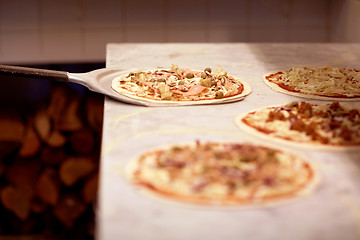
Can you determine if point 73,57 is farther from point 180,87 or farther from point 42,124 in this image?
point 180,87

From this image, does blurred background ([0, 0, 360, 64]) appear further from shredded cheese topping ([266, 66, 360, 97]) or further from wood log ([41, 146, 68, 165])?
shredded cheese topping ([266, 66, 360, 97])

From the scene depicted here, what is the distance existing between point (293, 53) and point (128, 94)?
46.5 inches

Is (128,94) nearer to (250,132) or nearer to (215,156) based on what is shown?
(250,132)

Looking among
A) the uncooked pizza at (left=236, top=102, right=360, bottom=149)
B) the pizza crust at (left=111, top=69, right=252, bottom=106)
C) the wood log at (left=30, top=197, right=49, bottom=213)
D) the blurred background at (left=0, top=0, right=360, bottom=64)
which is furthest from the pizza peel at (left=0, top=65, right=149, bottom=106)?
the blurred background at (left=0, top=0, right=360, bottom=64)

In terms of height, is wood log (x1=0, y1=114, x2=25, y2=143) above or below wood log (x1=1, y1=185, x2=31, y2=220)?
above

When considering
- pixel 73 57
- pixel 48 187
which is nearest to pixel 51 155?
pixel 48 187

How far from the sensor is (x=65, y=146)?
341 cm

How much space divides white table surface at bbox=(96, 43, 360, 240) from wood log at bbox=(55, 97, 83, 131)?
138 cm

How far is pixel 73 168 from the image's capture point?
3.40m

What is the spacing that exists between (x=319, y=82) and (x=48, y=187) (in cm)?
190

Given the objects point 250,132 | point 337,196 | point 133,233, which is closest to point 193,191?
point 133,233

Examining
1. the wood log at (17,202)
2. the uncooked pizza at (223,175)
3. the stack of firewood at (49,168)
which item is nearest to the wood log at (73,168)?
the stack of firewood at (49,168)

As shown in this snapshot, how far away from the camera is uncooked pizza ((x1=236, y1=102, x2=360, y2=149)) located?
4.92 feet

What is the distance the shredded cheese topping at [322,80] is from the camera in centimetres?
209
